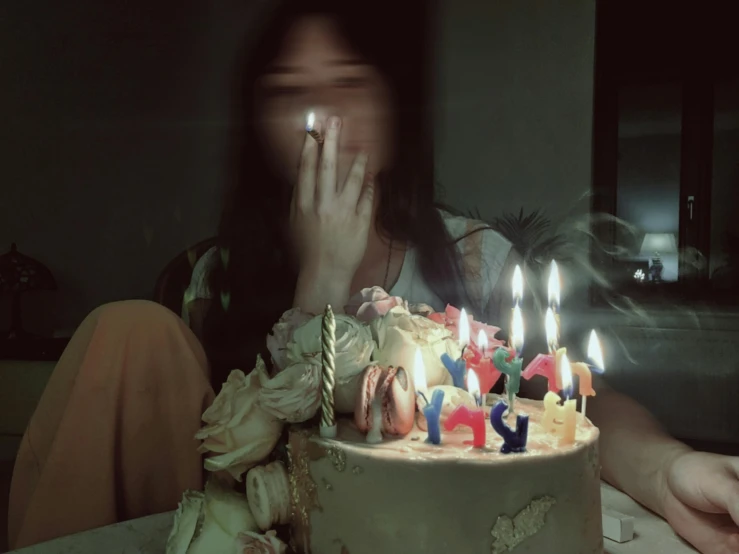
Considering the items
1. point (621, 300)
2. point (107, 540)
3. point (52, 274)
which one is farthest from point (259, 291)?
point (621, 300)

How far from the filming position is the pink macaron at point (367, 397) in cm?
51

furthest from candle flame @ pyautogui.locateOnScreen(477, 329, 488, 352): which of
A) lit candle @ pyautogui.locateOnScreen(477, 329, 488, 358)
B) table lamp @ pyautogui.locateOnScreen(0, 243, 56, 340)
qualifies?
table lamp @ pyautogui.locateOnScreen(0, 243, 56, 340)

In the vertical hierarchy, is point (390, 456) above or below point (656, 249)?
below

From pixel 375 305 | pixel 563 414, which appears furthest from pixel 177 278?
pixel 563 414

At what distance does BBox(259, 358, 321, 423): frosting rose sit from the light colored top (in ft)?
1.26

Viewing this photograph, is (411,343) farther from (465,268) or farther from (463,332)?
(465,268)

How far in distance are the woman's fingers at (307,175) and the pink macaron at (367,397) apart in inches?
15.0

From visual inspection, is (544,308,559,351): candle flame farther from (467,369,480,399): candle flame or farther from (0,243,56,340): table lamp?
(0,243,56,340): table lamp

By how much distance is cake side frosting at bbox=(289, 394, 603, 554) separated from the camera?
466 mm

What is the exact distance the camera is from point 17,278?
796 mm

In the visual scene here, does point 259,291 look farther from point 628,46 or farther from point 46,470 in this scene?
point 628,46

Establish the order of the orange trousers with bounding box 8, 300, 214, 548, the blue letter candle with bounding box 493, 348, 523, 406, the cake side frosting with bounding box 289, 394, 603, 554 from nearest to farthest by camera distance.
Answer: the cake side frosting with bounding box 289, 394, 603, 554 < the blue letter candle with bounding box 493, 348, 523, 406 < the orange trousers with bounding box 8, 300, 214, 548

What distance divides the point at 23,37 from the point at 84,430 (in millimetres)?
511

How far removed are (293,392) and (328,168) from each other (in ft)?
1.30
